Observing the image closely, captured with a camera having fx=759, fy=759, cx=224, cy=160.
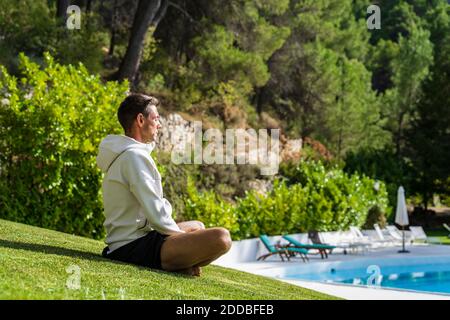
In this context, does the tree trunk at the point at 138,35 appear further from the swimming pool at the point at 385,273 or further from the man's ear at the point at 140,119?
the man's ear at the point at 140,119

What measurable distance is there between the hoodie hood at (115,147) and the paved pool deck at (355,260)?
484 centimetres

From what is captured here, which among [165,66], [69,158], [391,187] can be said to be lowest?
[391,187]

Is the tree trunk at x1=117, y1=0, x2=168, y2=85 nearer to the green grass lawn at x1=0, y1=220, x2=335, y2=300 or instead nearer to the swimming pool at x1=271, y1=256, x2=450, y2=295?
the swimming pool at x1=271, y1=256, x2=450, y2=295

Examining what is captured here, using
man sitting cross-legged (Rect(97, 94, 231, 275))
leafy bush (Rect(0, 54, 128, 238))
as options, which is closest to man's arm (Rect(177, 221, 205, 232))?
man sitting cross-legged (Rect(97, 94, 231, 275))

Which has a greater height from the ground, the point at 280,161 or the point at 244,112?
the point at 244,112

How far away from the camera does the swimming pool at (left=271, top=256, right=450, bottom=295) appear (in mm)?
15289

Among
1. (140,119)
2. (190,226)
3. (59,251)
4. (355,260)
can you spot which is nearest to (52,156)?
(59,251)

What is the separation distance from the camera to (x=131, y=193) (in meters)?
5.96

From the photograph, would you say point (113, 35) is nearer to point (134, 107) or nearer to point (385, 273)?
point (385, 273)

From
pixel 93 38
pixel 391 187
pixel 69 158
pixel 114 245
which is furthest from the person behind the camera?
pixel 391 187

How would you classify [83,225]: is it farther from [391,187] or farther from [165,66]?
[391,187]

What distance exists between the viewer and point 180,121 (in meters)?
22.0

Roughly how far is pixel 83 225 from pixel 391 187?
16689 mm

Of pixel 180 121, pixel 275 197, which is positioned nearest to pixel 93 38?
pixel 180 121
